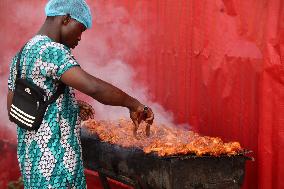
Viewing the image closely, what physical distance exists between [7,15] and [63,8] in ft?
19.5

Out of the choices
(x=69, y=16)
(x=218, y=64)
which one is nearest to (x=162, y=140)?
(x=218, y=64)

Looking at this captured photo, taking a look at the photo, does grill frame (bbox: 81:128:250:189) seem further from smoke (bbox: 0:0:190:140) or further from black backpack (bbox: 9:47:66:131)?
smoke (bbox: 0:0:190:140)

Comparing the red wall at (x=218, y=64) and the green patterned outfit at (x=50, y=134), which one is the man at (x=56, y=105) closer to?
the green patterned outfit at (x=50, y=134)

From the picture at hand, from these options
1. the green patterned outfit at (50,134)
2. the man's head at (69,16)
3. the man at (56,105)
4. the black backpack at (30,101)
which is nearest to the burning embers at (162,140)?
the man at (56,105)

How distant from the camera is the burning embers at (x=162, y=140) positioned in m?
4.81

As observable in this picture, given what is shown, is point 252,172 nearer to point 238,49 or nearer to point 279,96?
point 279,96

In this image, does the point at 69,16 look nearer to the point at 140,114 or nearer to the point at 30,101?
the point at 30,101

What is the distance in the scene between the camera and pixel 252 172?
5.97 metres

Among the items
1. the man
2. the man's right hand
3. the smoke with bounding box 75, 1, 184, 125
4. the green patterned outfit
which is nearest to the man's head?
the man

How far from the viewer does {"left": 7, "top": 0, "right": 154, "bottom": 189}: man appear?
4.33 metres

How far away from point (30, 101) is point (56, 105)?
22 cm

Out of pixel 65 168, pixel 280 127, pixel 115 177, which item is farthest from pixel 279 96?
pixel 65 168

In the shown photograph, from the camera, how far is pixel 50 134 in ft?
14.7

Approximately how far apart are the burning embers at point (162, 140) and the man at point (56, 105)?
44cm
